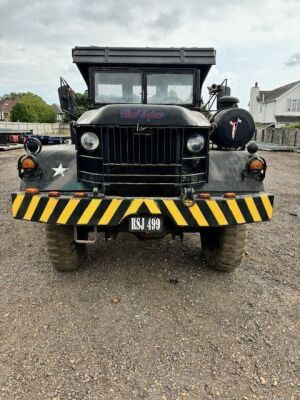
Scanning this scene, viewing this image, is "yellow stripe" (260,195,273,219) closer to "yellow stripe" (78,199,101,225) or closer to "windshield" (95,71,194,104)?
"yellow stripe" (78,199,101,225)

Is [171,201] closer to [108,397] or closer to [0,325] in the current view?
[108,397]

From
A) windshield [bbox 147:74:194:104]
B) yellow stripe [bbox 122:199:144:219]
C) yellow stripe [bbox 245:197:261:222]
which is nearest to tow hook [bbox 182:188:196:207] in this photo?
yellow stripe [bbox 122:199:144:219]

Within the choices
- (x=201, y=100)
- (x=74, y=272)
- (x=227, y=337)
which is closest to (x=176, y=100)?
(x=201, y=100)

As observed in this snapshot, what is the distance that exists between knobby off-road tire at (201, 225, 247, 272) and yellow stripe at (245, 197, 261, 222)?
398 mm

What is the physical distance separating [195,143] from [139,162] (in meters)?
0.60

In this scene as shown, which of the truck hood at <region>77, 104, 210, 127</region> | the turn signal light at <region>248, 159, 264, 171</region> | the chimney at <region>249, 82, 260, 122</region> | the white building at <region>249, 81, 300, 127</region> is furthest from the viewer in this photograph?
the chimney at <region>249, 82, 260, 122</region>

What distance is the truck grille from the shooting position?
121 inches

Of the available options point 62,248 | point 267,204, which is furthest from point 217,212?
point 62,248

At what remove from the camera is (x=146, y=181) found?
3230 mm

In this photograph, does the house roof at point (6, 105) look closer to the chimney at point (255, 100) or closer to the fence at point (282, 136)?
the chimney at point (255, 100)

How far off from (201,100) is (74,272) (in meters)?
3.06

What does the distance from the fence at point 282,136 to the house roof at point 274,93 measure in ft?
55.9

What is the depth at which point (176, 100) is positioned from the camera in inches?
184

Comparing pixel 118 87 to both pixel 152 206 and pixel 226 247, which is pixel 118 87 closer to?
pixel 152 206
